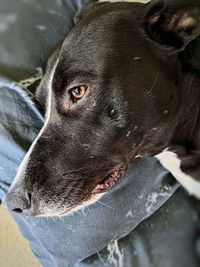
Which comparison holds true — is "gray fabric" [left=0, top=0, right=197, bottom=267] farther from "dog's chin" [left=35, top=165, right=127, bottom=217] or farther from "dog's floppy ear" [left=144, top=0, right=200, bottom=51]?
"dog's floppy ear" [left=144, top=0, right=200, bottom=51]

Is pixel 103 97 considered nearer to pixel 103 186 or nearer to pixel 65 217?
pixel 103 186

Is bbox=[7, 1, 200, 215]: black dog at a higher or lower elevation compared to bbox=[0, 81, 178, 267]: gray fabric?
higher

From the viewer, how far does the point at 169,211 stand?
5.47 feet

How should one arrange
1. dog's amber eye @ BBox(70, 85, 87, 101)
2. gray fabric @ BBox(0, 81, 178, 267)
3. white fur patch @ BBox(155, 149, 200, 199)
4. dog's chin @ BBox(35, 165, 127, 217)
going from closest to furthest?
1. dog's amber eye @ BBox(70, 85, 87, 101)
2. dog's chin @ BBox(35, 165, 127, 217)
3. gray fabric @ BBox(0, 81, 178, 267)
4. white fur patch @ BBox(155, 149, 200, 199)

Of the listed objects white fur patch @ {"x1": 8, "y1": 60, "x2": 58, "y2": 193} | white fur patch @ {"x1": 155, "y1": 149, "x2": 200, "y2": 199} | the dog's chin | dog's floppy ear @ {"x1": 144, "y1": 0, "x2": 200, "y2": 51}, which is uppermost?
dog's floppy ear @ {"x1": 144, "y1": 0, "x2": 200, "y2": 51}

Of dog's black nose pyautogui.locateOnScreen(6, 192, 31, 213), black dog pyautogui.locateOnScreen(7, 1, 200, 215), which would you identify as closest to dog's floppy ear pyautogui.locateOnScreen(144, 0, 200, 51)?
black dog pyautogui.locateOnScreen(7, 1, 200, 215)

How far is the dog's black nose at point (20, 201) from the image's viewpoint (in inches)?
51.3

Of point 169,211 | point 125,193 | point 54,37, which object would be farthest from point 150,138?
point 54,37

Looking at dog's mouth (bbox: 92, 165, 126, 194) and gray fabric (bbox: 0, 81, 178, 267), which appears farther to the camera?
gray fabric (bbox: 0, 81, 178, 267)

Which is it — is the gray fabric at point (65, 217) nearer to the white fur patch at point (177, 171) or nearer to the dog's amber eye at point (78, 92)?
the white fur patch at point (177, 171)

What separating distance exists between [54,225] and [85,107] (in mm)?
396

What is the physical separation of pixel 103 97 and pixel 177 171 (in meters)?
0.49

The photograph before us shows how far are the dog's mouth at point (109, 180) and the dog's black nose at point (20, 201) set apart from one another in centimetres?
19

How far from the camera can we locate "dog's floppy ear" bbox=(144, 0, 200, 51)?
4.37 ft
